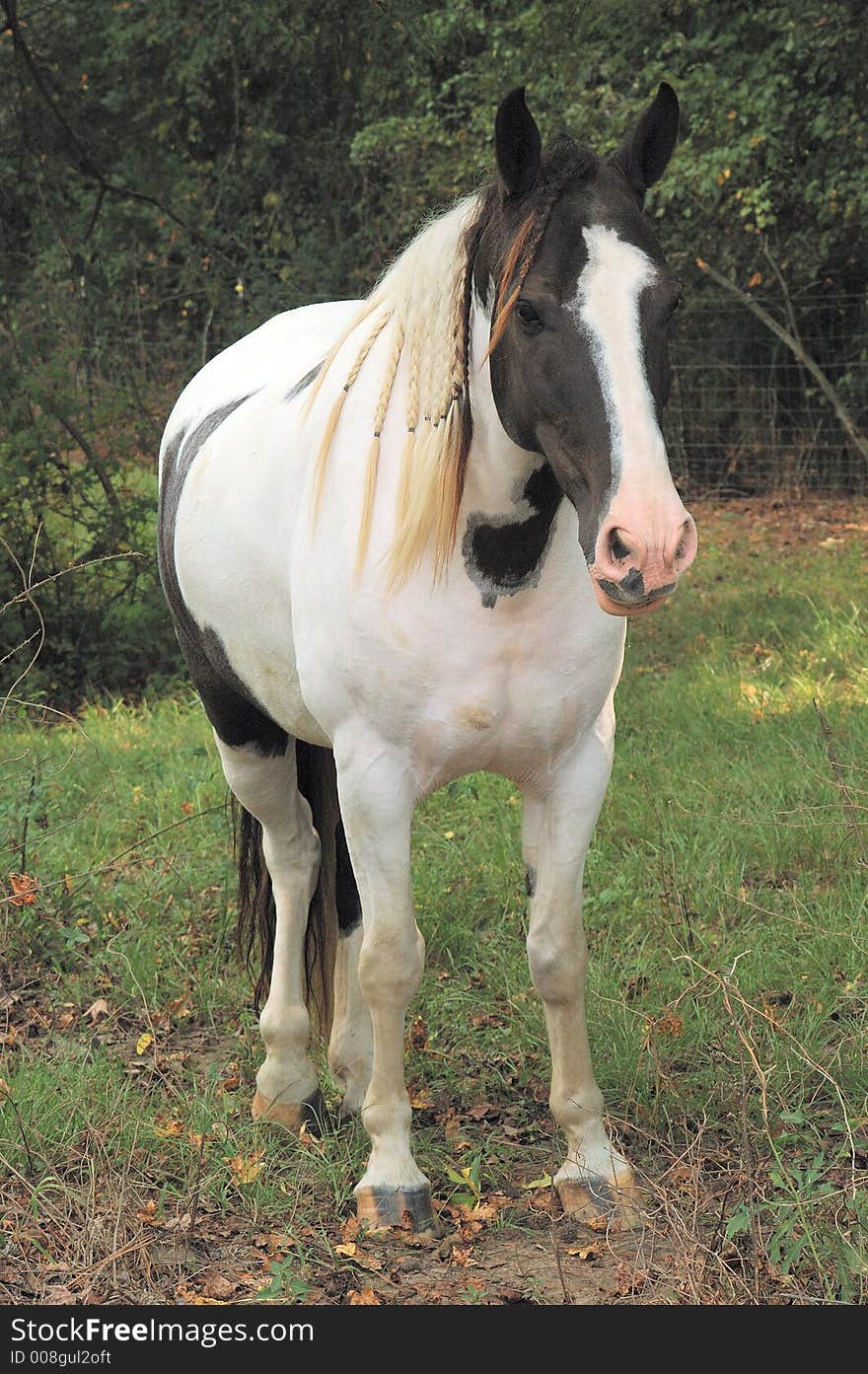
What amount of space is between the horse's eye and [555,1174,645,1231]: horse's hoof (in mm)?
1726

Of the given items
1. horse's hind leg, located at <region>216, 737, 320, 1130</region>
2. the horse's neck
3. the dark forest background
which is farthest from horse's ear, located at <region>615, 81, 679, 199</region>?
the dark forest background

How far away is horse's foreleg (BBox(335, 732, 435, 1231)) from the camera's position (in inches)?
110

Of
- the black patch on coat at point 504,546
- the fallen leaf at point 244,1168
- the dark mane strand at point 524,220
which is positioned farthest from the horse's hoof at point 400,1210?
the dark mane strand at point 524,220

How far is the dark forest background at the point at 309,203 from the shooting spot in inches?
286

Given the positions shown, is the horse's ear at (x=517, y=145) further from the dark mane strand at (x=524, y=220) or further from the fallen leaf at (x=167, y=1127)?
the fallen leaf at (x=167, y=1127)

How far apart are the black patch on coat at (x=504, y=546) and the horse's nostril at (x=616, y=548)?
0.50m

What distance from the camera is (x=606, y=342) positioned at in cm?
225

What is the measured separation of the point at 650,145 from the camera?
254cm

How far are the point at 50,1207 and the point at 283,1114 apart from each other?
28.8 inches

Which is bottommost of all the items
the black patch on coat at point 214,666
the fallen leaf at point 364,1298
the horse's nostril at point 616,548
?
the fallen leaf at point 364,1298

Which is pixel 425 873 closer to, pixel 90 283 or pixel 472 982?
pixel 472 982

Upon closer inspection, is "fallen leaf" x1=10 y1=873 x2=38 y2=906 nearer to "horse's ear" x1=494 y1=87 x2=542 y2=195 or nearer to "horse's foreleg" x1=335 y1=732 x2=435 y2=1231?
"horse's foreleg" x1=335 y1=732 x2=435 y2=1231

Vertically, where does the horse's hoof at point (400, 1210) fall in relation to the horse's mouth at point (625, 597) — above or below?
below

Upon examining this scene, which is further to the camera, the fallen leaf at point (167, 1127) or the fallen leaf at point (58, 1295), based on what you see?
the fallen leaf at point (167, 1127)
